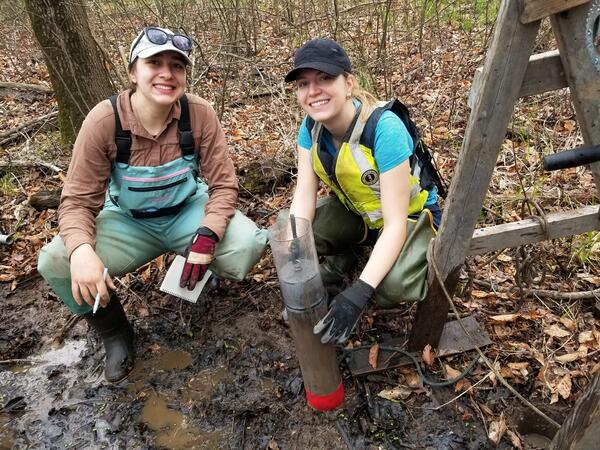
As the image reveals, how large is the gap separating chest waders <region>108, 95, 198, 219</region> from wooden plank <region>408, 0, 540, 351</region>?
63.7 inches

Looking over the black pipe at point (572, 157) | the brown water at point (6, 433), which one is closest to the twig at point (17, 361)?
the brown water at point (6, 433)

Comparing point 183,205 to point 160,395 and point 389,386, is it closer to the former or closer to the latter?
point 160,395

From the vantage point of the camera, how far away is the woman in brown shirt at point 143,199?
2.57m

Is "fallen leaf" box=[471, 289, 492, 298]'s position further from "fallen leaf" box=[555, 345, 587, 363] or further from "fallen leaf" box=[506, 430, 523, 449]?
"fallen leaf" box=[506, 430, 523, 449]

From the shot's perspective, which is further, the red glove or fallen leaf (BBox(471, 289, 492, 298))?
fallen leaf (BBox(471, 289, 492, 298))

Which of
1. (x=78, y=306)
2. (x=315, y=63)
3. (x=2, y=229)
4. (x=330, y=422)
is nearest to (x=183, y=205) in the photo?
(x=78, y=306)

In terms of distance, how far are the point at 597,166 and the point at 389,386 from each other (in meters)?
1.57

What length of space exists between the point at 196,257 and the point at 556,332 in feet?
7.42

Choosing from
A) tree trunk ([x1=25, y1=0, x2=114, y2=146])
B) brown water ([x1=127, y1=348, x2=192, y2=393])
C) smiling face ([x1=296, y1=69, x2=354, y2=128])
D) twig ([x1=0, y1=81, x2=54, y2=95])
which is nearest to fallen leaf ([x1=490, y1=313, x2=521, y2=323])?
smiling face ([x1=296, y1=69, x2=354, y2=128])

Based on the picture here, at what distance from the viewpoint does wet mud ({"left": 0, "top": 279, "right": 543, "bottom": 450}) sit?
2438 millimetres

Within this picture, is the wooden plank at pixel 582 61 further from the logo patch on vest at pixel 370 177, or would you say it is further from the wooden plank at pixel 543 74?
the logo patch on vest at pixel 370 177

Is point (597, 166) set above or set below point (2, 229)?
above

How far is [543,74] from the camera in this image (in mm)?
1777

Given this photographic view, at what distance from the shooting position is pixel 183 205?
307 centimetres
